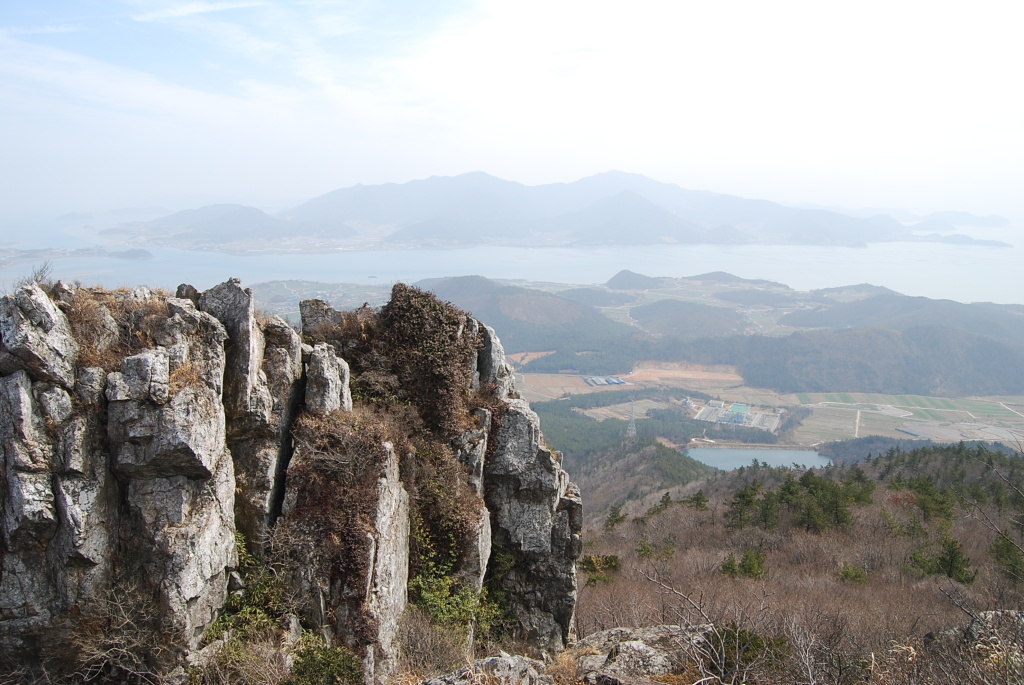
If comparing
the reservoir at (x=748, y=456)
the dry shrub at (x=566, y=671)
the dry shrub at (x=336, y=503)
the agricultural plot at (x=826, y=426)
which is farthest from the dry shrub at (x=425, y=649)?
the agricultural plot at (x=826, y=426)

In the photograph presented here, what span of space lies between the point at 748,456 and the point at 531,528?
11505cm

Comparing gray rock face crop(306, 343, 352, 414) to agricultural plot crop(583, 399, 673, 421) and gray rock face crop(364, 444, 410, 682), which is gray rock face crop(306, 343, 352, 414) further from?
agricultural plot crop(583, 399, 673, 421)

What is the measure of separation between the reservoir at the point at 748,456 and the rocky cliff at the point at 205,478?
106413mm

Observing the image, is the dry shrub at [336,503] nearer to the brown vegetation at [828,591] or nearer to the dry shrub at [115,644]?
the dry shrub at [115,644]

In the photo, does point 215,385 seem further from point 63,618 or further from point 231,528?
point 63,618

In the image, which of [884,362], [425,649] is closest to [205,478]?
[425,649]

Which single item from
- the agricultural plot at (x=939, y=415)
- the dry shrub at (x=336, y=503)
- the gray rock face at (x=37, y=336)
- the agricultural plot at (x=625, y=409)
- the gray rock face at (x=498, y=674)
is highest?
the gray rock face at (x=37, y=336)

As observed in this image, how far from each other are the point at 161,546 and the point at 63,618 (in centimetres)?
189

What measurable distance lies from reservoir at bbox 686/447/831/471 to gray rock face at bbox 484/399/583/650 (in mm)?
102410

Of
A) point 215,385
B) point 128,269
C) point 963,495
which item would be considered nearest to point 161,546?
point 215,385

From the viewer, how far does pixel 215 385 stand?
1162 cm

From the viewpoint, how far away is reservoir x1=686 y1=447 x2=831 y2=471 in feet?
372

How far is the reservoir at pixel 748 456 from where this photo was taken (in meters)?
113

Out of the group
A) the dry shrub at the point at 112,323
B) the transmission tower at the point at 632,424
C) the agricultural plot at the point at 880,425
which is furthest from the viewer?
the agricultural plot at the point at 880,425
